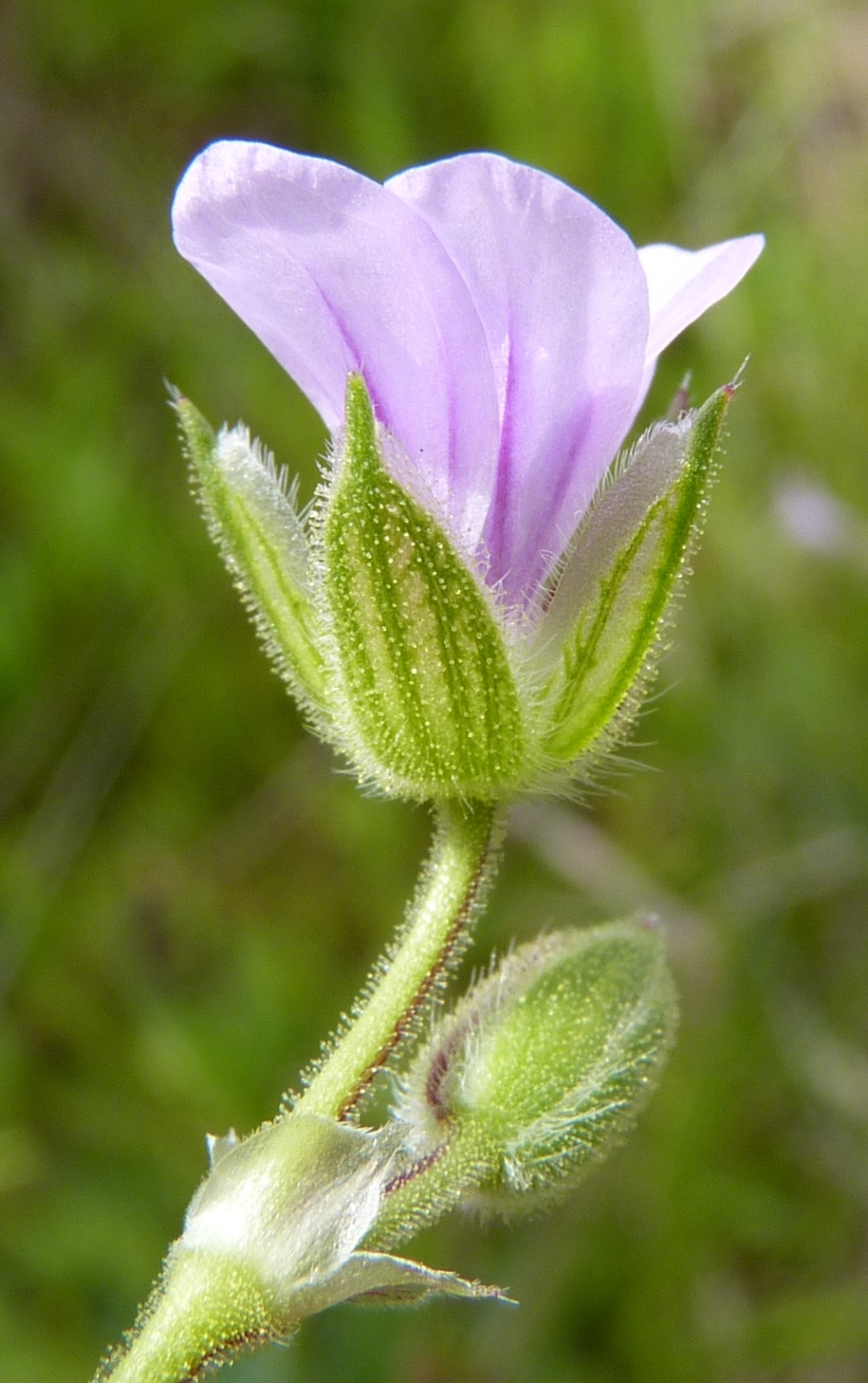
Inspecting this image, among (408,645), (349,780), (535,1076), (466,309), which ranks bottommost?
(349,780)

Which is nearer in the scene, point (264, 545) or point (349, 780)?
point (264, 545)

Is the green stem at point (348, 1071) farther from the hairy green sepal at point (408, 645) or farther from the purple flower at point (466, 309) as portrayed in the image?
the purple flower at point (466, 309)

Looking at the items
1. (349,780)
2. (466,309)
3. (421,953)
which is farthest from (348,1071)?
(349,780)

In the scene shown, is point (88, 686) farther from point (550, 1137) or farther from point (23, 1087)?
point (550, 1137)

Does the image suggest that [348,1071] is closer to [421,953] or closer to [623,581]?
[421,953]

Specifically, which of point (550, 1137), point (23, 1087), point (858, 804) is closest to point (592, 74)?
point (858, 804)

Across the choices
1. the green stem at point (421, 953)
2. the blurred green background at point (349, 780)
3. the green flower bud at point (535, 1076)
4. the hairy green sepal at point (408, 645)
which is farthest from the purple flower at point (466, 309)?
the blurred green background at point (349, 780)

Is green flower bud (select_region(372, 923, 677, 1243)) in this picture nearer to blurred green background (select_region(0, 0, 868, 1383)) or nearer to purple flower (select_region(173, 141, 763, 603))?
purple flower (select_region(173, 141, 763, 603))
